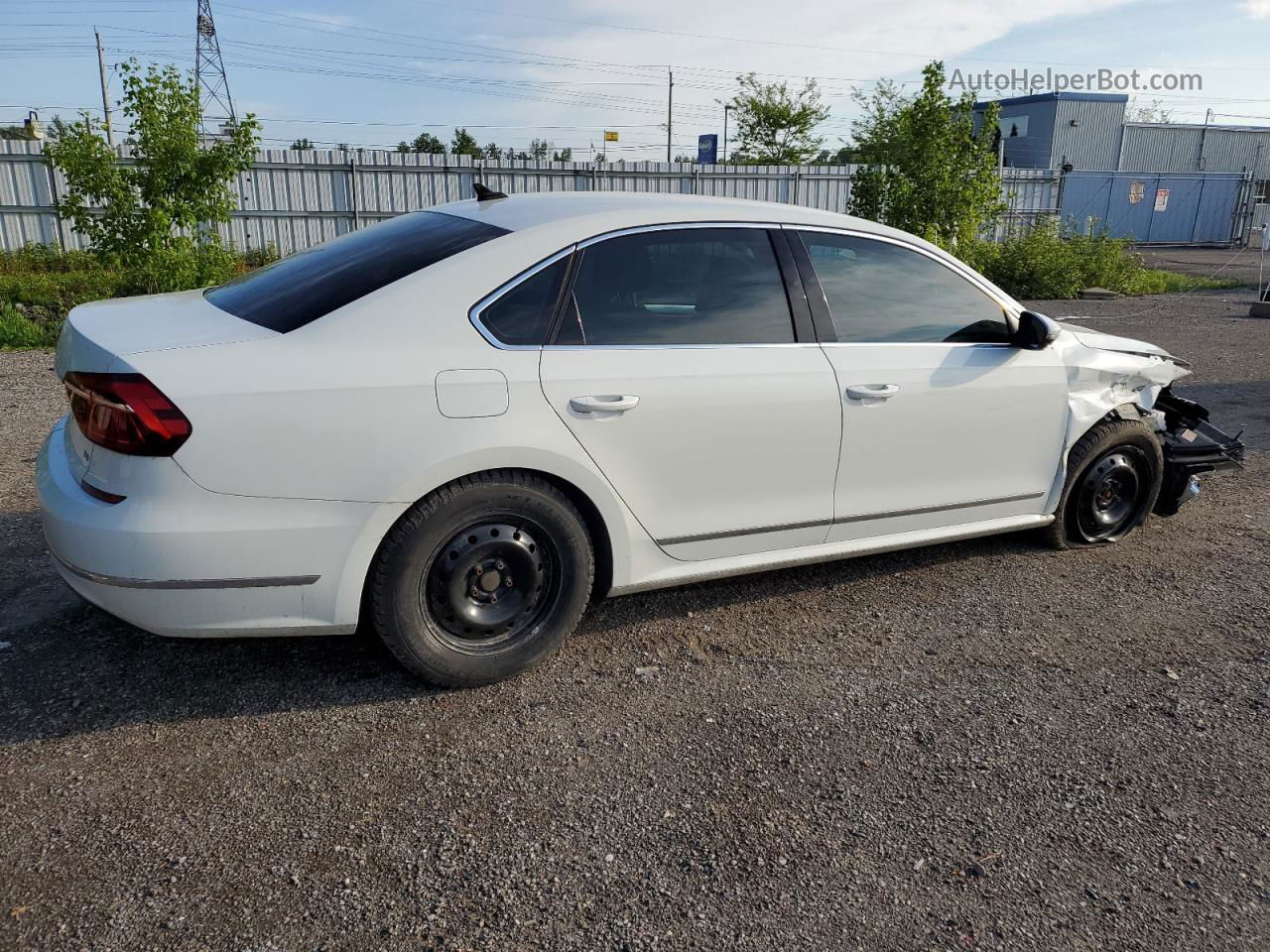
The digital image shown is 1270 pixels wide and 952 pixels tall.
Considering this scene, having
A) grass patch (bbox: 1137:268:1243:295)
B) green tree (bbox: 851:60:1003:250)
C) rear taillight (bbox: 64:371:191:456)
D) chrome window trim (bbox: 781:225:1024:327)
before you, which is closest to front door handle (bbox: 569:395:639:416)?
chrome window trim (bbox: 781:225:1024:327)

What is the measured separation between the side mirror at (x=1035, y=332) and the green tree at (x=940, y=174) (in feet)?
40.6

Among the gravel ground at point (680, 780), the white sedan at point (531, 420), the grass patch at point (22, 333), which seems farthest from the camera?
the grass patch at point (22, 333)

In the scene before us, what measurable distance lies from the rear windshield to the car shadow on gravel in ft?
3.85

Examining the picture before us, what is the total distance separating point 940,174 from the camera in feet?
52.4

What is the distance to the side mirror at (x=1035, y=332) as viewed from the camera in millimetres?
4230

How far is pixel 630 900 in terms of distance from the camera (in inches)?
97.4

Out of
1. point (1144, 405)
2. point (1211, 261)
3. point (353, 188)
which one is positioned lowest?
point (1211, 261)

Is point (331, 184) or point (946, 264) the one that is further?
point (331, 184)

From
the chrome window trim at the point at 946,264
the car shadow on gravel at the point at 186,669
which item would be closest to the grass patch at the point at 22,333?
the car shadow on gravel at the point at 186,669

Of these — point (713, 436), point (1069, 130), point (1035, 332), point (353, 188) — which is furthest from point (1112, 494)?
point (1069, 130)

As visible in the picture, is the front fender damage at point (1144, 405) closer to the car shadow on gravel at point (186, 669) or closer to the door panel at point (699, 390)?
the door panel at point (699, 390)

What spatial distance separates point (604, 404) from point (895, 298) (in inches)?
59.7

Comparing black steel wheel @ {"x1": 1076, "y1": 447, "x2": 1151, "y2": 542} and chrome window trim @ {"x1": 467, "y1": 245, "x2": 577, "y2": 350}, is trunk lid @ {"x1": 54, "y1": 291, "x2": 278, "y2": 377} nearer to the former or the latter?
chrome window trim @ {"x1": 467, "y1": 245, "x2": 577, "y2": 350}

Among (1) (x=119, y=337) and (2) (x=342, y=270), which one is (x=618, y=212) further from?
(1) (x=119, y=337)
